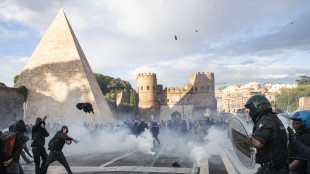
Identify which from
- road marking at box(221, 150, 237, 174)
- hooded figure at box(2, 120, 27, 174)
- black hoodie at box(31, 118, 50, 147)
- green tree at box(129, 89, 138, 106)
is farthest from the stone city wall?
green tree at box(129, 89, 138, 106)

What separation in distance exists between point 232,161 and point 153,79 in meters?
58.9

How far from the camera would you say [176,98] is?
69250 mm

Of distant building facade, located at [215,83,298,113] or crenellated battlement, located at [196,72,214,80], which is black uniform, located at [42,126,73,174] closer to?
crenellated battlement, located at [196,72,214,80]

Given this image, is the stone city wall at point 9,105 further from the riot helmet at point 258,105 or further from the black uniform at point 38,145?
the riot helmet at point 258,105

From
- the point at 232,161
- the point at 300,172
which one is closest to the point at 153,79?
the point at 232,161

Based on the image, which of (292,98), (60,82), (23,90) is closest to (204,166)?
(60,82)

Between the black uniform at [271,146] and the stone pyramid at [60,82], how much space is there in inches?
1038

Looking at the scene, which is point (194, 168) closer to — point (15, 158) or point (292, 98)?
point (15, 158)

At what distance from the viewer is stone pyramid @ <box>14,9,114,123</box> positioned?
97.3ft

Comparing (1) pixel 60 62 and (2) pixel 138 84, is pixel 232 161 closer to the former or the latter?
(1) pixel 60 62

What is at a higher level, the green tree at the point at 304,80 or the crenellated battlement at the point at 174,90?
the green tree at the point at 304,80

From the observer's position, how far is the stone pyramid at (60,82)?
2966cm

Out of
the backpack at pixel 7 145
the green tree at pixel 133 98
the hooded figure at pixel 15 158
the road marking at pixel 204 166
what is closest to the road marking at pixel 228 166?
the road marking at pixel 204 166

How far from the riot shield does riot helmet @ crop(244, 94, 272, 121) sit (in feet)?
0.76
